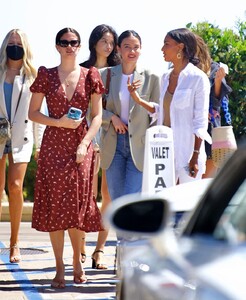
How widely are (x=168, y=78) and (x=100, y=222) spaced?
1.33m

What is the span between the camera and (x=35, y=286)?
9.14 metres

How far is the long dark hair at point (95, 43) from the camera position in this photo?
1062cm

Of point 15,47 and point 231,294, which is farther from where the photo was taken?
point 15,47

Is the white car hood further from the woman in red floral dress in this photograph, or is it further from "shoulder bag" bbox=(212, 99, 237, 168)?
"shoulder bag" bbox=(212, 99, 237, 168)

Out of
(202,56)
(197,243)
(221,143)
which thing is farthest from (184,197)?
(202,56)

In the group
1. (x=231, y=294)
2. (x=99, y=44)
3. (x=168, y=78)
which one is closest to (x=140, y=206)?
(x=231, y=294)

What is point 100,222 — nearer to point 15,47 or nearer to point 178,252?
point 15,47

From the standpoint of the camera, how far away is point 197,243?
3430mm

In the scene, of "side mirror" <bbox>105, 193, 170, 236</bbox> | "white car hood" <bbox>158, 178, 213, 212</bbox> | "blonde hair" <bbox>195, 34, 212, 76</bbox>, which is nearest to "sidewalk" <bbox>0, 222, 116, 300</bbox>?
"blonde hair" <bbox>195, 34, 212, 76</bbox>

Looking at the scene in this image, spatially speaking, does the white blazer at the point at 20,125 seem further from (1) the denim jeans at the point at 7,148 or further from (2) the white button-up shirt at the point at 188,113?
(2) the white button-up shirt at the point at 188,113

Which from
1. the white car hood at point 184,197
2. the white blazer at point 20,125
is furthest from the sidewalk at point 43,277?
the white car hood at point 184,197

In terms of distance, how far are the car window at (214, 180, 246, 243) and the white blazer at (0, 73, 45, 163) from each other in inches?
266

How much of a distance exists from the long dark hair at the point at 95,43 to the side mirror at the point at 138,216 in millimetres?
7128

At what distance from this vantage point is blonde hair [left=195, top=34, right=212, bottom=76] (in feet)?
32.5
